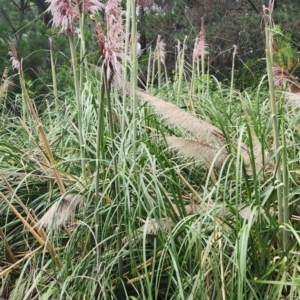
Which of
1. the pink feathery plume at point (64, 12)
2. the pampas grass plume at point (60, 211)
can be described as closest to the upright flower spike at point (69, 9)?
the pink feathery plume at point (64, 12)

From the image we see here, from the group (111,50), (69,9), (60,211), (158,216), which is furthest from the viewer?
(69,9)

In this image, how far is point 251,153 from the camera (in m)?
2.05

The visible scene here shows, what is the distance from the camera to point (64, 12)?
2539 mm

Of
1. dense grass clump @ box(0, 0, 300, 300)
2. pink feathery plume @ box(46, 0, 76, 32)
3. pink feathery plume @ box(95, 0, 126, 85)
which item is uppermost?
pink feathery plume @ box(46, 0, 76, 32)

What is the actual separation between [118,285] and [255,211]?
702mm

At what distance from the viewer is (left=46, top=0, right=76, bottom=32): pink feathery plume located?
250 centimetres

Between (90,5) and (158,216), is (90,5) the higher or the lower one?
the higher one

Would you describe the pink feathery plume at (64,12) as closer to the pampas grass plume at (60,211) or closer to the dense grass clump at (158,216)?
the dense grass clump at (158,216)

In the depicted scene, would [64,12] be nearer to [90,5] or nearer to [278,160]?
[90,5]

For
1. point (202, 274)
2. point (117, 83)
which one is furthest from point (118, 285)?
point (117, 83)

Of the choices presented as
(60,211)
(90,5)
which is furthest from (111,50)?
(90,5)

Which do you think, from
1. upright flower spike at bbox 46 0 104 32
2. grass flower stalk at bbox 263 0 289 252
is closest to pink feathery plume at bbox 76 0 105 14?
upright flower spike at bbox 46 0 104 32

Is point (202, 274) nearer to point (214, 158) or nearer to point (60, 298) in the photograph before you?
point (214, 158)

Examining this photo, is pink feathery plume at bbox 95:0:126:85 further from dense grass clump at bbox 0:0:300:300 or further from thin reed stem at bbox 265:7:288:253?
thin reed stem at bbox 265:7:288:253
